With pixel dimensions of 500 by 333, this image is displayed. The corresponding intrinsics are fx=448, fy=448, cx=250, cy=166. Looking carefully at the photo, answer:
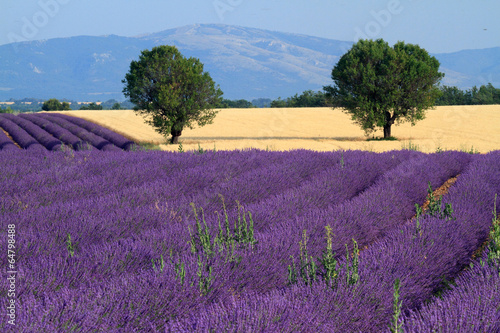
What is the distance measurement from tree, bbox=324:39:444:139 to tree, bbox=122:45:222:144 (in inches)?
281

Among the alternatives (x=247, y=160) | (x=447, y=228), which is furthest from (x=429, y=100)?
(x=447, y=228)

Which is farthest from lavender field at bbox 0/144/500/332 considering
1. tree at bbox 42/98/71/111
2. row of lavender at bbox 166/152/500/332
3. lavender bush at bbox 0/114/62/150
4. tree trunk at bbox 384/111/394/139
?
tree at bbox 42/98/71/111

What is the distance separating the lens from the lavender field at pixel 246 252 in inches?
97.7

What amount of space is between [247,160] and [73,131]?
17808 mm

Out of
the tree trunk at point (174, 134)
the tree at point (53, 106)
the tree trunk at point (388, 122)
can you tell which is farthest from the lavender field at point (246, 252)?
the tree at point (53, 106)

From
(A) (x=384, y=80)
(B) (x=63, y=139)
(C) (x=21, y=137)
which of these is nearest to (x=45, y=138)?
(B) (x=63, y=139)

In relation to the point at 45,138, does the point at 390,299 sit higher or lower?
lower

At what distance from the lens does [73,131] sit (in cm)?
2342

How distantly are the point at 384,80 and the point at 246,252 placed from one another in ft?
67.7

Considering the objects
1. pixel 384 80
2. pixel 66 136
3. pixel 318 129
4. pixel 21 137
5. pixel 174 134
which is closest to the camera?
pixel 66 136

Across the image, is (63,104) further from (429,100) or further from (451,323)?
(451,323)

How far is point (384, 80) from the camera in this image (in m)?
22.4

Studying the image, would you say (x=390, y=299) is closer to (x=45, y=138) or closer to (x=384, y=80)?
(x=45, y=138)

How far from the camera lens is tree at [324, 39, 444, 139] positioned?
22.3 metres
